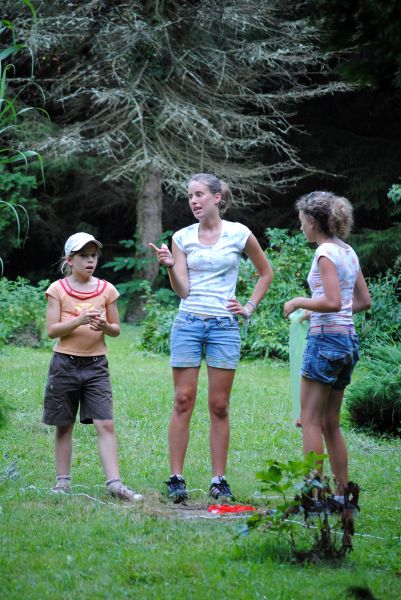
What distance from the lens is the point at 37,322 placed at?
13828 mm

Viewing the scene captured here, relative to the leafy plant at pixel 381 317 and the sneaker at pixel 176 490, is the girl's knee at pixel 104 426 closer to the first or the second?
the sneaker at pixel 176 490

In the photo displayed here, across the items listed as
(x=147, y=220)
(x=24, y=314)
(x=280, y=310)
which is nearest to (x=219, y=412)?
(x=280, y=310)

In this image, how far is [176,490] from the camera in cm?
530

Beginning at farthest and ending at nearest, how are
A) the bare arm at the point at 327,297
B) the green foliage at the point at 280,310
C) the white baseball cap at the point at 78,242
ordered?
the green foliage at the point at 280,310, the white baseball cap at the point at 78,242, the bare arm at the point at 327,297

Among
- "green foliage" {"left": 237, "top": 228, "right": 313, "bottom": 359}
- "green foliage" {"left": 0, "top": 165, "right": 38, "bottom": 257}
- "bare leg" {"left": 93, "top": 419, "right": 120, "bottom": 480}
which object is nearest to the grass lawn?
"bare leg" {"left": 93, "top": 419, "right": 120, "bottom": 480}

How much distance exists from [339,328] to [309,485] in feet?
3.94

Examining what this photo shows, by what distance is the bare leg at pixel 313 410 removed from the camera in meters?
4.91

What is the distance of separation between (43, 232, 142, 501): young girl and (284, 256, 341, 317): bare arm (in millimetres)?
1168

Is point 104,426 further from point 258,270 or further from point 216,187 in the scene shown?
point 216,187

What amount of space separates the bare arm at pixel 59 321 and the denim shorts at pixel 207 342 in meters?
0.54

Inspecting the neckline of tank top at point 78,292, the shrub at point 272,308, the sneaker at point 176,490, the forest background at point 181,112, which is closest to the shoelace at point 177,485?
the sneaker at point 176,490

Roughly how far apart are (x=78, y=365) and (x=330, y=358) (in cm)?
147

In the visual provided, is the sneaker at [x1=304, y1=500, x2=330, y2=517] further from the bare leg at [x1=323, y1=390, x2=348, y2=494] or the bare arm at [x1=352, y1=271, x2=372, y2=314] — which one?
the bare arm at [x1=352, y1=271, x2=372, y2=314]

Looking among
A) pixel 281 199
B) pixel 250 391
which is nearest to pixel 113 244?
pixel 281 199
